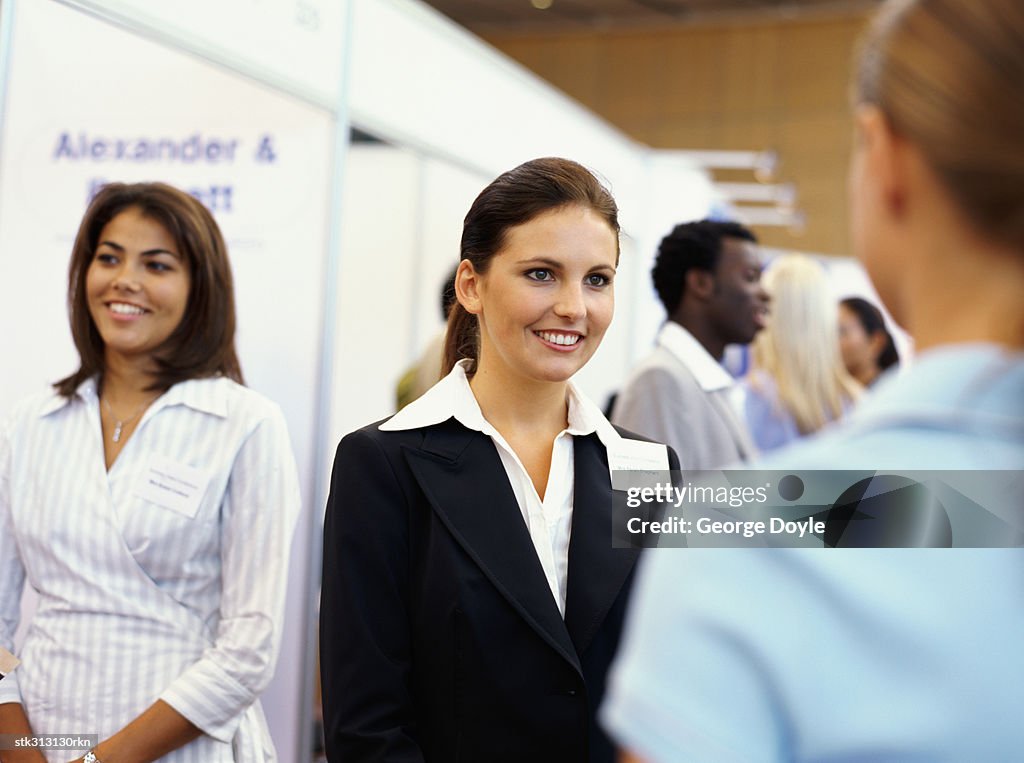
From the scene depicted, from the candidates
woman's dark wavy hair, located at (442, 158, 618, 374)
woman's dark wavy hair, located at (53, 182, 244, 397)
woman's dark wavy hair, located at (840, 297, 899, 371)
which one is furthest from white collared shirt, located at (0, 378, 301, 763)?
woman's dark wavy hair, located at (840, 297, 899, 371)

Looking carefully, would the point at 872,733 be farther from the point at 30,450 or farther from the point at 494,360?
the point at 30,450

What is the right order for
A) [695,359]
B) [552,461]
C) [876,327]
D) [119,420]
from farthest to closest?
[876,327]
[695,359]
[119,420]
[552,461]

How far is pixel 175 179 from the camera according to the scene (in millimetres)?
3311

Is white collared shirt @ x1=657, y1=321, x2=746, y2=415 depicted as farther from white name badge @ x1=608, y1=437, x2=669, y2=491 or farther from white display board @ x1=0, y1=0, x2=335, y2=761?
white name badge @ x1=608, y1=437, x2=669, y2=491

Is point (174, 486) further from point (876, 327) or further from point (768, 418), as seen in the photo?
point (876, 327)

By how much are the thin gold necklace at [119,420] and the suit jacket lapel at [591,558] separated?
3.76ft

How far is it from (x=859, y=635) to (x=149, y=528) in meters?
1.93

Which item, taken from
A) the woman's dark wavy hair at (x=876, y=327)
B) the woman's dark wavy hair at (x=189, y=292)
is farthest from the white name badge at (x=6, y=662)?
the woman's dark wavy hair at (x=876, y=327)

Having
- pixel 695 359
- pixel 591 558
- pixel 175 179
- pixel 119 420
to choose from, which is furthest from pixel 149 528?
pixel 695 359

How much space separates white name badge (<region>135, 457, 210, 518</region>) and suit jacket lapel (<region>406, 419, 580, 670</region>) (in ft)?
2.68

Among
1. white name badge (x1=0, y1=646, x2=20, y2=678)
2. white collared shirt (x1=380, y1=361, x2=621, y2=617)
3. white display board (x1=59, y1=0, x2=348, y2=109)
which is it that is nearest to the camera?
white collared shirt (x1=380, y1=361, x2=621, y2=617)

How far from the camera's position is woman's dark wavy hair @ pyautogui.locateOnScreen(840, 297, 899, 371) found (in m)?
5.91

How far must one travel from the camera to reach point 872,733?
64 cm

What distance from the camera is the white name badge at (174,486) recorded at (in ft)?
7.71
